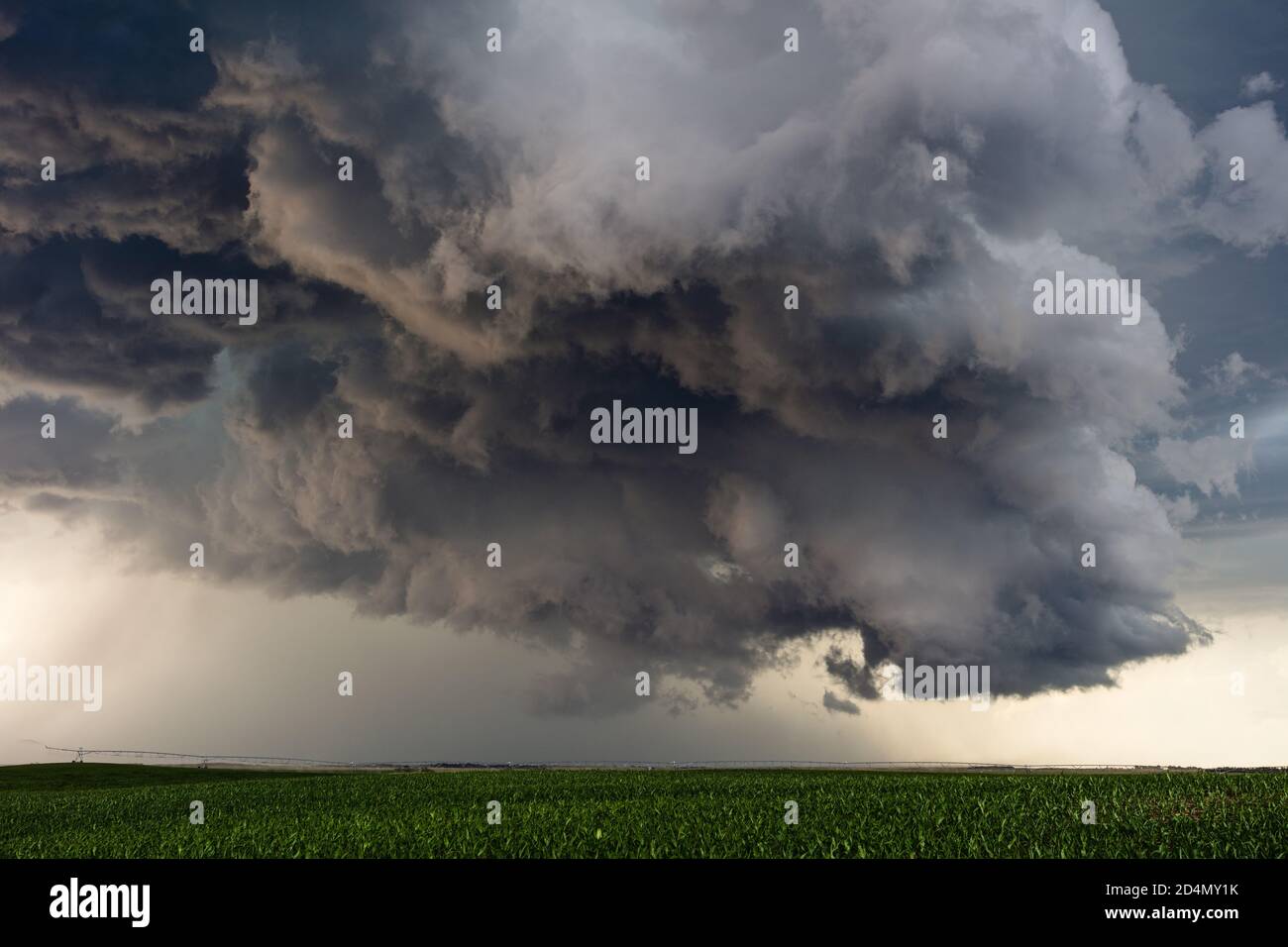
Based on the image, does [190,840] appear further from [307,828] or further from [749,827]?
[749,827]

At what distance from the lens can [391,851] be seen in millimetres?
17484

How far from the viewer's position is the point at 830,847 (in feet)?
53.4

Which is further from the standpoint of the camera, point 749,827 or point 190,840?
point 190,840

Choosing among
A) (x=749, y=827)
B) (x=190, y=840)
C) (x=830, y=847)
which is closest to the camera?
(x=830, y=847)

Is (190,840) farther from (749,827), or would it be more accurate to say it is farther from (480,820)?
(749,827)
